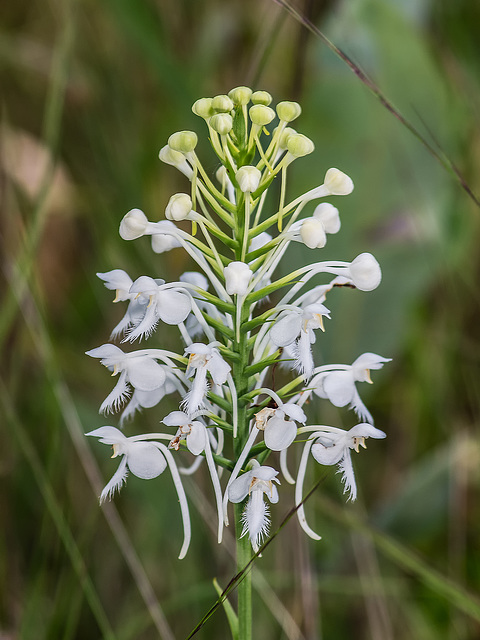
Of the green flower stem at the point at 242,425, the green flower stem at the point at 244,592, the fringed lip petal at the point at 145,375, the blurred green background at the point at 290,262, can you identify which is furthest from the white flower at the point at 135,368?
the blurred green background at the point at 290,262

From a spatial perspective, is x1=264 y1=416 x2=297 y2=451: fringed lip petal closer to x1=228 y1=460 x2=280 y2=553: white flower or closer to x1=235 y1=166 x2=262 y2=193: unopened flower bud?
x1=228 y1=460 x2=280 y2=553: white flower

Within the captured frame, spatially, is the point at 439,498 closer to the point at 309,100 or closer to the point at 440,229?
the point at 440,229

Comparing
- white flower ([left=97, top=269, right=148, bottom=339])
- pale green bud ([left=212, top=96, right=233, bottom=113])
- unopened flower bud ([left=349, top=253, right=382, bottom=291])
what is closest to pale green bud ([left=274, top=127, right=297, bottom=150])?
pale green bud ([left=212, top=96, right=233, bottom=113])

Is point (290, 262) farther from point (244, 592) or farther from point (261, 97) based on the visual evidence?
point (244, 592)

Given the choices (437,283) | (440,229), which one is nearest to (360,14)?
(440,229)

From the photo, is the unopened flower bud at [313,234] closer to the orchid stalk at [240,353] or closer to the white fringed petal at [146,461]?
the orchid stalk at [240,353]

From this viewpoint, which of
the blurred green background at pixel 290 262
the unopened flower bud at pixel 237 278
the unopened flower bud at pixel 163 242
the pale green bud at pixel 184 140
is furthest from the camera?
the blurred green background at pixel 290 262
